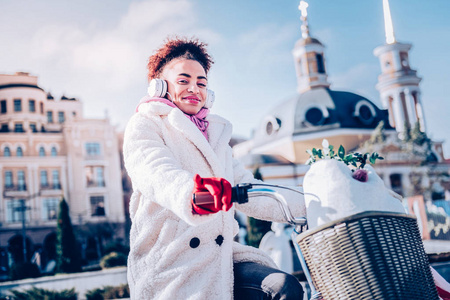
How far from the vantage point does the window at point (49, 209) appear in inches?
1174

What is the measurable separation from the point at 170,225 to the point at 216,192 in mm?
A: 569

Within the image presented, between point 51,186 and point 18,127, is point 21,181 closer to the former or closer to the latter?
point 51,186

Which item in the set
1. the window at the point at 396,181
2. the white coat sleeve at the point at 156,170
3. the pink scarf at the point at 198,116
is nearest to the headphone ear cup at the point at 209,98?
the pink scarf at the point at 198,116

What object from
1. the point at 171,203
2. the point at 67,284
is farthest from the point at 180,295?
the point at 67,284

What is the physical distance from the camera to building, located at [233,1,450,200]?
90.9 ft

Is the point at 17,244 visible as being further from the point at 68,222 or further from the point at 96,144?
the point at 68,222

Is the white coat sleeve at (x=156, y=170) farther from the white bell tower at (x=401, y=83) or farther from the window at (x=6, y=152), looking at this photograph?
the white bell tower at (x=401, y=83)

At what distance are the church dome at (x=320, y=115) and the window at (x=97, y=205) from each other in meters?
12.2

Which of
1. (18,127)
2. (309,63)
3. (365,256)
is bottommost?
(365,256)

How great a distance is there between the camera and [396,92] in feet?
116

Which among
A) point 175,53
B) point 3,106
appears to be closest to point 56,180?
point 3,106

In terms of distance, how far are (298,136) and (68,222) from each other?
640 inches

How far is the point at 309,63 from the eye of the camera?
36.0 meters

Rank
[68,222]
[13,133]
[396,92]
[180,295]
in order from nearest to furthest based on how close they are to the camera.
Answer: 1. [180,295]
2. [68,222]
3. [13,133]
4. [396,92]
